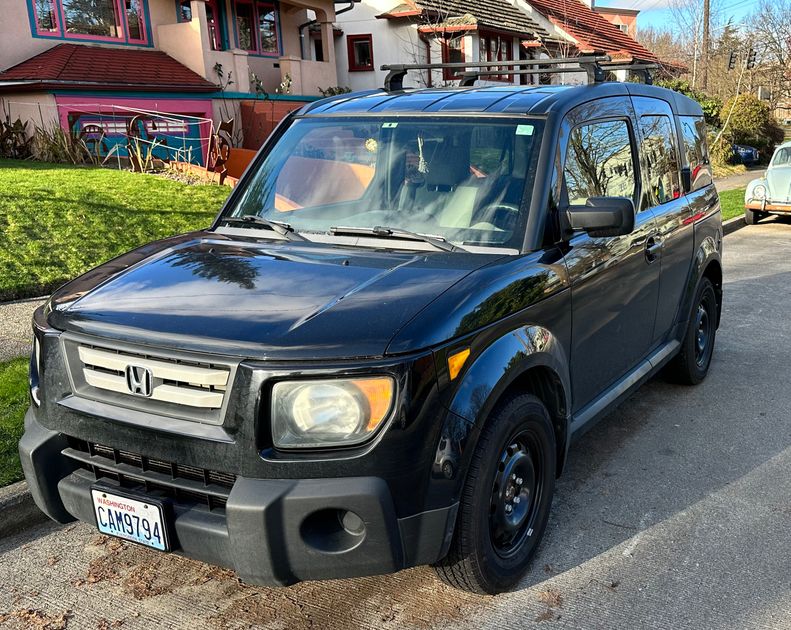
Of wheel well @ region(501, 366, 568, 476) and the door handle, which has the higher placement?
the door handle

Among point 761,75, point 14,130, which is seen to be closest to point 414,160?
point 14,130

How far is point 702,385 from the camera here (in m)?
5.69

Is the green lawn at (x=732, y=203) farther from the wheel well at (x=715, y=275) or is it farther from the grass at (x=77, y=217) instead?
the grass at (x=77, y=217)

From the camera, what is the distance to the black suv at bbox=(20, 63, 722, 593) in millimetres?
2492

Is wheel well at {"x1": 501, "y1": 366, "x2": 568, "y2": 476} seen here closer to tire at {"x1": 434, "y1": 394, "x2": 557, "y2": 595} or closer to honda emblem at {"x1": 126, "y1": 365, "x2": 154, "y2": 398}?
tire at {"x1": 434, "y1": 394, "x2": 557, "y2": 595}

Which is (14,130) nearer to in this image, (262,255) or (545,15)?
(262,255)

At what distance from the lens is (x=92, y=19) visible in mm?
19141

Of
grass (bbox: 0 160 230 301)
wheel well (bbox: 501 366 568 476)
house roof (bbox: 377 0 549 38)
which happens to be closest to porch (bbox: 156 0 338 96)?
house roof (bbox: 377 0 549 38)

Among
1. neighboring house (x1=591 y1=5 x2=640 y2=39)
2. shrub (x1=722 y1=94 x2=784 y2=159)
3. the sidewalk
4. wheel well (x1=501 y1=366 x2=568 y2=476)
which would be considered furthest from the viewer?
neighboring house (x1=591 y1=5 x2=640 y2=39)

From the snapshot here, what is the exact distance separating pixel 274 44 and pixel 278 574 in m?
24.0

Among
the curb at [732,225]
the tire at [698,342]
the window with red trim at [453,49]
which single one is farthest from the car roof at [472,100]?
the window with red trim at [453,49]

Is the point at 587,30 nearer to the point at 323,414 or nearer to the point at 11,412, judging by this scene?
the point at 11,412

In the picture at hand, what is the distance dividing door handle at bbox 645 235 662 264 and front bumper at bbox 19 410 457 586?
2.26 meters

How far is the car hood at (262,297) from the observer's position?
2537 mm
